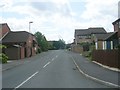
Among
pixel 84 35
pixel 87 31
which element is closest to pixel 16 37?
pixel 84 35

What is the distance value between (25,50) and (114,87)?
5591cm

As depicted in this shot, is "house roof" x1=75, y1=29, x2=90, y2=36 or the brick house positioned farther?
"house roof" x1=75, y1=29, x2=90, y2=36

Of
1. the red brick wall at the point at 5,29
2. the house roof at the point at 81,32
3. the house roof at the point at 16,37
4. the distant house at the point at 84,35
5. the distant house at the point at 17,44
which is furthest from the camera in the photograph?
the house roof at the point at 81,32

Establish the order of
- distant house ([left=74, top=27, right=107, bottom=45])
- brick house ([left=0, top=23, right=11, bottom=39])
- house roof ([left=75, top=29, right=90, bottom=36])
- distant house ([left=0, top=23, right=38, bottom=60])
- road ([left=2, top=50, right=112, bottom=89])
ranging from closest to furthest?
road ([left=2, top=50, right=112, bottom=89])
distant house ([left=0, top=23, right=38, bottom=60])
brick house ([left=0, top=23, right=11, bottom=39])
distant house ([left=74, top=27, right=107, bottom=45])
house roof ([left=75, top=29, right=90, bottom=36])

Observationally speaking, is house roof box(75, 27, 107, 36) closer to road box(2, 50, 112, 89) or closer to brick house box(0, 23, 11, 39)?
brick house box(0, 23, 11, 39)

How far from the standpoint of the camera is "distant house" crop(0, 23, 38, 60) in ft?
205

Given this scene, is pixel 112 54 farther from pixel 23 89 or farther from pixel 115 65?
pixel 23 89

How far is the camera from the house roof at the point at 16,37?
69125mm

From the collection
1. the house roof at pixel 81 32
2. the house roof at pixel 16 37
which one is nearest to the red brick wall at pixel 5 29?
the house roof at pixel 16 37

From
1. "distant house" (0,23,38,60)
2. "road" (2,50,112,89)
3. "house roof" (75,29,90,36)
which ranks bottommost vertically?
"road" (2,50,112,89)

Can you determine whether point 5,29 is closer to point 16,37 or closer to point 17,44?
point 16,37

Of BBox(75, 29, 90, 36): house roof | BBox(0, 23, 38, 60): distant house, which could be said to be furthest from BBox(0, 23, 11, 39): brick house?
BBox(75, 29, 90, 36): house roof

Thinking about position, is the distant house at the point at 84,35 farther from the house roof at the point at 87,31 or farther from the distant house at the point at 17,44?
the distant house at the point at 17,44

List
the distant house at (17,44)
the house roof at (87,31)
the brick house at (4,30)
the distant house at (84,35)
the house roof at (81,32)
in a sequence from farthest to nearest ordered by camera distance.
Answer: the house roof at (81,32), the distant house at (84,35), the house roof at (87,31), the brick house at (4,30), the distant house at (17,44)
